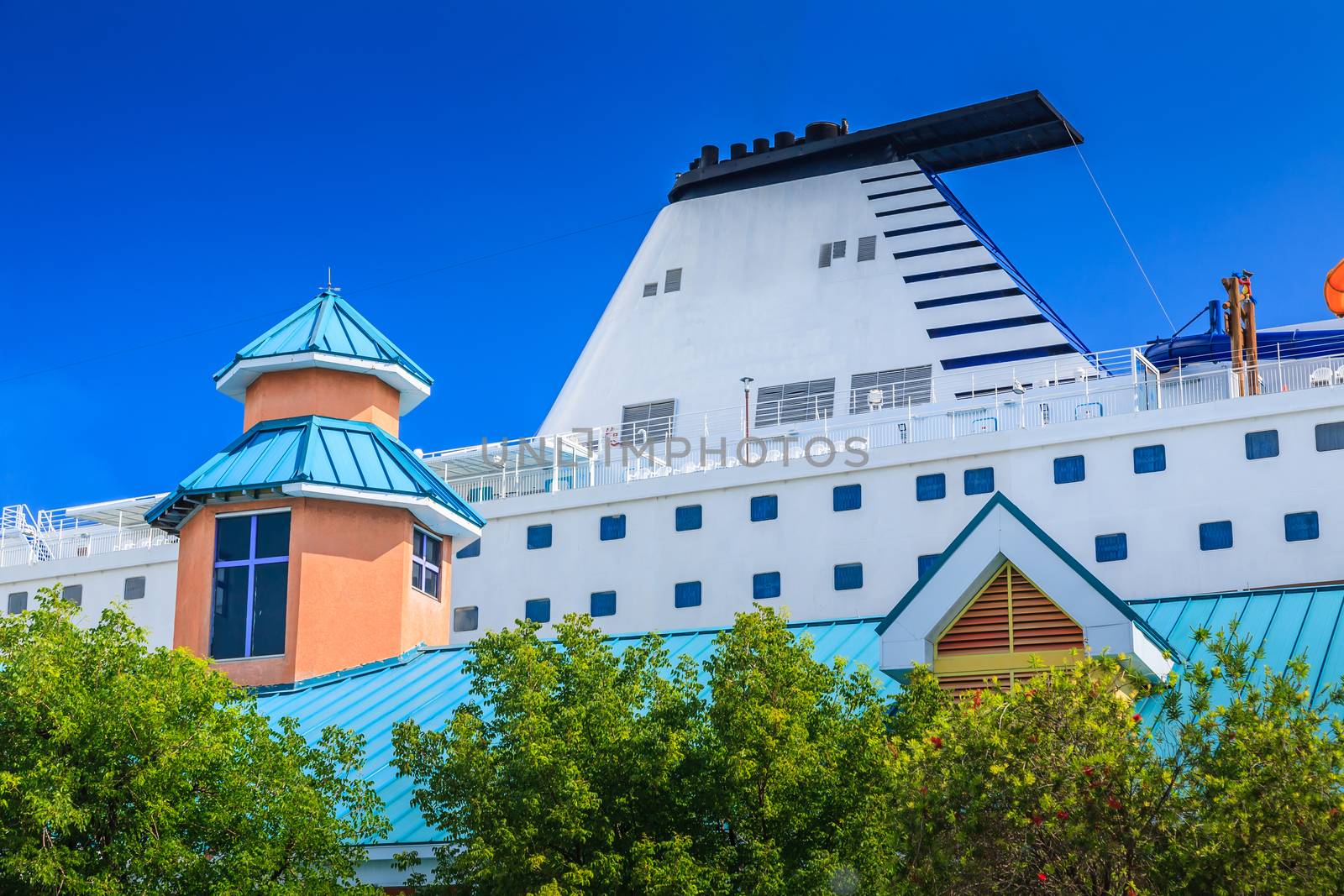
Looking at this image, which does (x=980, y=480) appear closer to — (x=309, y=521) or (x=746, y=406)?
(x=746, y=406)

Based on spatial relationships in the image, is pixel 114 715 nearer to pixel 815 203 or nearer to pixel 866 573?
pixel 866 573

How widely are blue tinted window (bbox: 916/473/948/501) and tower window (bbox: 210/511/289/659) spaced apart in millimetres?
14930

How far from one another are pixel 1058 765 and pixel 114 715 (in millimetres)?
6238

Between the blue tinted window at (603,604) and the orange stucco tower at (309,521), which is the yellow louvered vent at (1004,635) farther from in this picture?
the blue tinted window at (603,604)

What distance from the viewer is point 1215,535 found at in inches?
1126

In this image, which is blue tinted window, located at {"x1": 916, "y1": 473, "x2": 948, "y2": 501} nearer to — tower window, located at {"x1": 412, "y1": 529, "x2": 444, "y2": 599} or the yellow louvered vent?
tower window, located at {"x1": 412, "y1": 529, "x2": 444, "y2": 599}

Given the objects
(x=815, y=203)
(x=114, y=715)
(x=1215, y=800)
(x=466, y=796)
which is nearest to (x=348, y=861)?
(x=466, y=796)

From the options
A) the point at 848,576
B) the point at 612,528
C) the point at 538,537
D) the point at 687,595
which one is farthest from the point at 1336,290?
the point at 538,537

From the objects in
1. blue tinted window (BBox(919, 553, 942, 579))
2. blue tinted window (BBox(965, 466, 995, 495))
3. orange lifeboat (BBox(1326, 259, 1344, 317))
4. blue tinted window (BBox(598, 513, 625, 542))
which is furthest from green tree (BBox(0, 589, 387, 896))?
blue tinted window (BBox(598, 513, 625, 542))

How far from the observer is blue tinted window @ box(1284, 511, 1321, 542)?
1093 inches

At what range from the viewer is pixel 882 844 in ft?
33.5

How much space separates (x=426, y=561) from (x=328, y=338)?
9.98 feet

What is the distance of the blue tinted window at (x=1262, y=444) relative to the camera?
1123 inches

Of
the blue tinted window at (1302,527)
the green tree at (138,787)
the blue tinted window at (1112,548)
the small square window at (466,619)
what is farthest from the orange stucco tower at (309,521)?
the blue tinted window at (1302,527)
